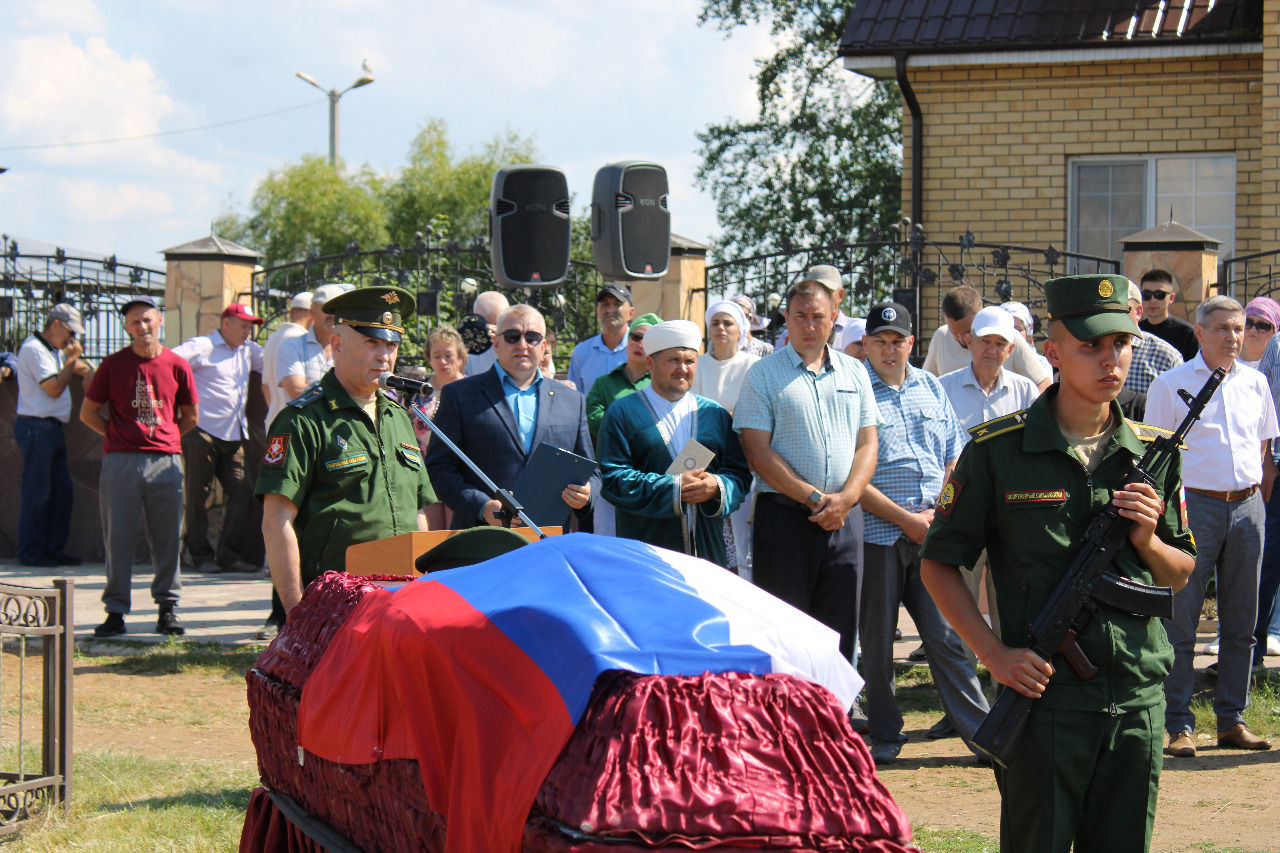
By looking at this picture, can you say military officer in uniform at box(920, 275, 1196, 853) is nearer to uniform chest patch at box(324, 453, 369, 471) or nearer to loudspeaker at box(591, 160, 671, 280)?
uniform chest patch at box(324, 453, 369, 471)

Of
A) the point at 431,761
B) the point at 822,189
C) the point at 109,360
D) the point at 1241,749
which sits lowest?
the point at 1241,749

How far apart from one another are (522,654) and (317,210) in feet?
151

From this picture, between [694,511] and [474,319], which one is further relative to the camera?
[474,319]

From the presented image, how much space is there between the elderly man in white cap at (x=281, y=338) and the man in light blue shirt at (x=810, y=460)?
5.07 metres

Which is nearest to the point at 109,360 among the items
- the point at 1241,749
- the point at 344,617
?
the point at 344,617

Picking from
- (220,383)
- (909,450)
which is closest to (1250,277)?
(909,450)

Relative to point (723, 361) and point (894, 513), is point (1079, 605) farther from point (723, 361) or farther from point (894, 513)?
point (723, 361)

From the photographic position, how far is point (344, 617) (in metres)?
3.65

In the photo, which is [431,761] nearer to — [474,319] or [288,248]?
[474,319]

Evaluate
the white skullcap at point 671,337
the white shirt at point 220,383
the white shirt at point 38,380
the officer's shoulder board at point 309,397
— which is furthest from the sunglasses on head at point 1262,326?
the white shirt at point 38,380

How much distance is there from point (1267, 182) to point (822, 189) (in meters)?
17.5

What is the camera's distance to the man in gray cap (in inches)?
496

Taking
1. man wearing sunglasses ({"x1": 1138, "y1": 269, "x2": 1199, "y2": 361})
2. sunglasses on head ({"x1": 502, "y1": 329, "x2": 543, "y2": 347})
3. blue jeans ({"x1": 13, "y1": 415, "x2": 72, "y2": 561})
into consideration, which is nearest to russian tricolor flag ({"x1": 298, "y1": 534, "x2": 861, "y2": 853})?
sunglasses on head ({"x1": 502, "y1": 329, "x2": 543, "y2": 347})

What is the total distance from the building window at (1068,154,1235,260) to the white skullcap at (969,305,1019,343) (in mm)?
9579
